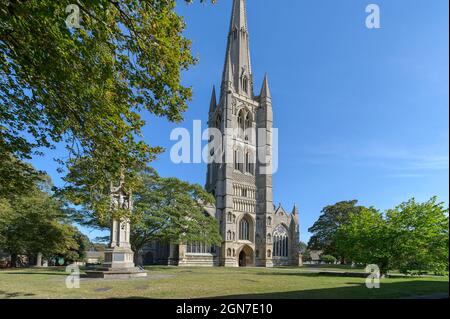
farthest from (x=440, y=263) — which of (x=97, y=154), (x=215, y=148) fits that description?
(x=215, y=148)

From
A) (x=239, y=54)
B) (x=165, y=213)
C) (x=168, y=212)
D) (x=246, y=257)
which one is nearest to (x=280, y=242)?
(x=246, y=257)

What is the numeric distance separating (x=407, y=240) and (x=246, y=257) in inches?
1626

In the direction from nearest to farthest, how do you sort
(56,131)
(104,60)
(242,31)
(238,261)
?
(104,60) → (56,131) → (238,261) → (242,31)

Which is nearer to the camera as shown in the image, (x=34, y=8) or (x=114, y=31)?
(x=34, y=8)

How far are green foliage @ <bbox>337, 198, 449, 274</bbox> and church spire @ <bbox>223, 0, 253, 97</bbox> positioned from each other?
48.4 metres

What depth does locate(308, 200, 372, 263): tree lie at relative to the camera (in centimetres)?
6425

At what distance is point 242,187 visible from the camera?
6172 centimetres

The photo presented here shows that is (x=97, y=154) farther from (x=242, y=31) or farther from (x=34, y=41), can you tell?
(x=242, y=31)

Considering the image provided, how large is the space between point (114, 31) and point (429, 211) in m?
21.4

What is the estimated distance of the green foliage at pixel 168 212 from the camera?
100 feet

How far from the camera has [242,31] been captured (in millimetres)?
72312

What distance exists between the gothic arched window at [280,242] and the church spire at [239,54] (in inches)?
1129

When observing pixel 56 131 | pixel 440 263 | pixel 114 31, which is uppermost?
pixel 114 31

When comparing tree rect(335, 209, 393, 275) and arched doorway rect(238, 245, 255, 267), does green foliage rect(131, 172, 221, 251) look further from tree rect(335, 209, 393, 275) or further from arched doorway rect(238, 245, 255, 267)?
arched doorway rect(238, 245, 255, 267)
